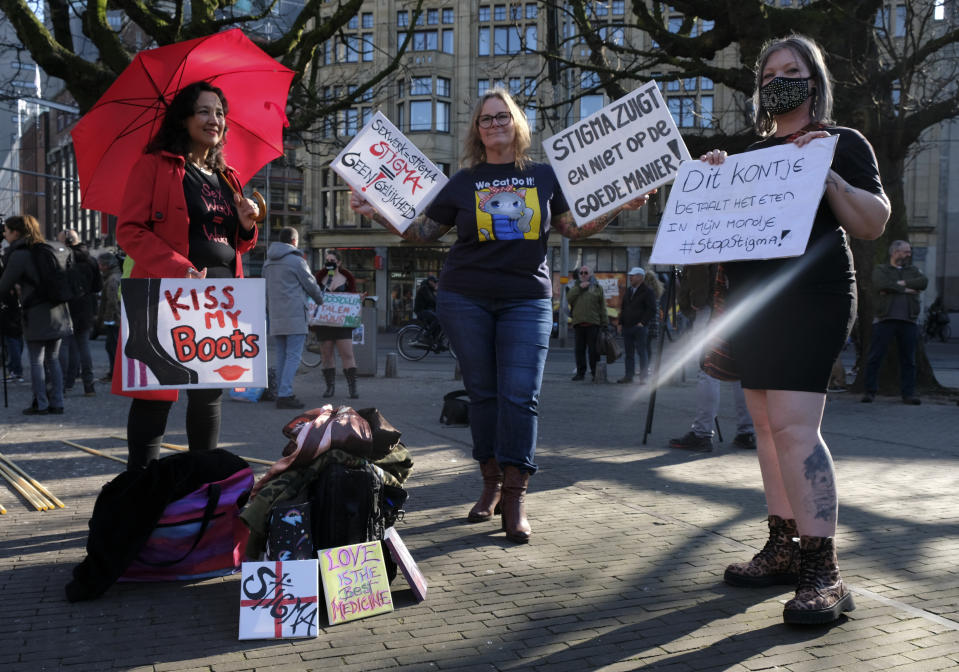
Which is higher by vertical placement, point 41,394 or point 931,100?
point 931,100

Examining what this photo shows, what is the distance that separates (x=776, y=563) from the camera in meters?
3.38

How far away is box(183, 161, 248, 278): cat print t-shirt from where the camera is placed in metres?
3.79

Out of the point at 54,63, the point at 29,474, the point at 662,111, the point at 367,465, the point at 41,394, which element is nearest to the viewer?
the point at 367,465

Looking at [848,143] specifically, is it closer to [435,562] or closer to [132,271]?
[435,562]

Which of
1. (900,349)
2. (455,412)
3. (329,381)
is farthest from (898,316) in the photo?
(329,381)

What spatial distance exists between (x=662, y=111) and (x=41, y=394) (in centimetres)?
710

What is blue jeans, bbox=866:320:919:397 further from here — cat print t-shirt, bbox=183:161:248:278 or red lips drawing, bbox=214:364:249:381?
red lips drawing, bbox=214:364:249:381

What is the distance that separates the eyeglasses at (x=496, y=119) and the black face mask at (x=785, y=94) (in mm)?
1339

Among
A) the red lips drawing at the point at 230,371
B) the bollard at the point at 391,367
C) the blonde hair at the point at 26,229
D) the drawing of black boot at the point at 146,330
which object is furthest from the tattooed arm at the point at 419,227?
the bollard at the point at 391,367

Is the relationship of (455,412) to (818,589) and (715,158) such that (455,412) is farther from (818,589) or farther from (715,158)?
(818,589)

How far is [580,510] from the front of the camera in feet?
15.3

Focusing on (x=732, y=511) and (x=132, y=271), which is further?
(x=732, y=511)

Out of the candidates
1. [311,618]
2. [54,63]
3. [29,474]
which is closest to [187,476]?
[311,618]

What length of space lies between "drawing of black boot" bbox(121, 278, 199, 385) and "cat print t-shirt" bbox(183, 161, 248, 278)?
430 mm
